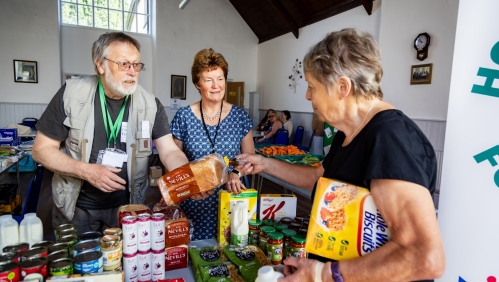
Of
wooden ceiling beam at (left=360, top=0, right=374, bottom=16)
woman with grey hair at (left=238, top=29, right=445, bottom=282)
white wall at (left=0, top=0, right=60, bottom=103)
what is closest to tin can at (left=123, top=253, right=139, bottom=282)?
woman with grey hair at (left=238, top=29, right=445, bottom=282)

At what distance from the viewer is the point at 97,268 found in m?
0.93

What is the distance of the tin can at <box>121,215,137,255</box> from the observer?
1.04 metres

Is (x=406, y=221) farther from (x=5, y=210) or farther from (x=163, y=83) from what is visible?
(x=163, y=83)

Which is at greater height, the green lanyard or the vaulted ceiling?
the vaulted ceiling

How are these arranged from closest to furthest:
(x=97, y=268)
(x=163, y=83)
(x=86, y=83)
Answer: (x=97, y=268), (x=86, y=83), (x=163, y=83)

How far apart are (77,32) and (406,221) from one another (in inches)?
401

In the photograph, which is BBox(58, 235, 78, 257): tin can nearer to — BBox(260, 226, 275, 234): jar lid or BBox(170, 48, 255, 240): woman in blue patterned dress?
BBox(260, 226, 275, 234): jar lid

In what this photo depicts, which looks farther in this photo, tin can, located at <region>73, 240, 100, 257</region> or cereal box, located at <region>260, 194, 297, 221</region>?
cereal box, located at <region>260, 194, 297, 221</region>

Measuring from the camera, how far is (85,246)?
39.3 inches

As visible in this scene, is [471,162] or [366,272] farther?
[471,162]

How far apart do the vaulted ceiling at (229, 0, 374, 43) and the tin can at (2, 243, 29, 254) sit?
6501 mm

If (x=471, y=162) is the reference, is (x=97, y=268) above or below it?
below

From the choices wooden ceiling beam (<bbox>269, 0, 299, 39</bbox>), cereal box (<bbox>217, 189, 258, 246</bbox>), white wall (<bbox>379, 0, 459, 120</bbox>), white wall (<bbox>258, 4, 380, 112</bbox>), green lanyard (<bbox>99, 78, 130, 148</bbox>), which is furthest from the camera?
wooden ceiling beam (<bbox>269, 0, 299, 39</bbox>)

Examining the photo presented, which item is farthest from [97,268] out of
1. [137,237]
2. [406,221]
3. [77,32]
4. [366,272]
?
[77,32]
